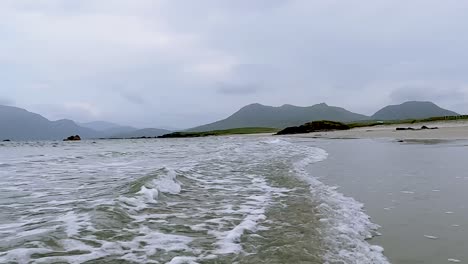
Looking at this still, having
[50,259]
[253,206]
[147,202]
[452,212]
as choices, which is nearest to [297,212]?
[253,206]

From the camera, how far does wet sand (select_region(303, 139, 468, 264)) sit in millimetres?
4770

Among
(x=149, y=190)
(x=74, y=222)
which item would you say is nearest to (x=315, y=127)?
(x=149, y=190)

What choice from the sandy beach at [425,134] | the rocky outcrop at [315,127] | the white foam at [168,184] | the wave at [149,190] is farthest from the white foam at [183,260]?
the rocky outcrop at [315,127]

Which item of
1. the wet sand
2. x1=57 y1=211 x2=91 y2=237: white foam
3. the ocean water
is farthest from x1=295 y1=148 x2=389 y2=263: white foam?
x1=57 y1=211 x2=91 y2=237: white foam

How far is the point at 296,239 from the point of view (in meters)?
5.43

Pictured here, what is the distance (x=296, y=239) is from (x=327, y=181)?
5968 millimetres

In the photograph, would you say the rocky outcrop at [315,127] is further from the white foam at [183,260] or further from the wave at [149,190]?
the white foam at [183,260]

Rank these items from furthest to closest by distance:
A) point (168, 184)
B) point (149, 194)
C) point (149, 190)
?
point (168, 184)
point (149, 190)
point (149, 194)

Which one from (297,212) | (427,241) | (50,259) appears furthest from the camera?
(297,212)

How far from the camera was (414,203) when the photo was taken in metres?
7.41

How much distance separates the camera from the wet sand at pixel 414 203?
15.6 feet

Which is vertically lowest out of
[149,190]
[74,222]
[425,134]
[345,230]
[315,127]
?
[345,230]

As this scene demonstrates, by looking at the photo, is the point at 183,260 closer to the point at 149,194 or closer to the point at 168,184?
the point at 149,194

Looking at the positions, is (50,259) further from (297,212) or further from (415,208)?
(415,208)
